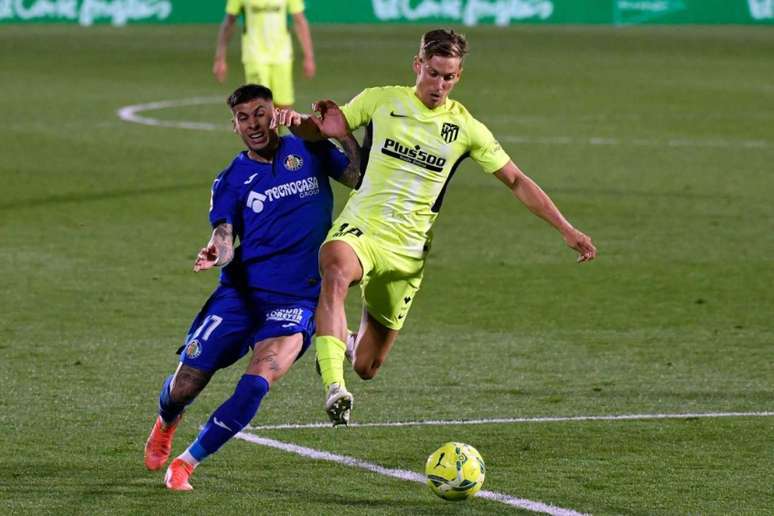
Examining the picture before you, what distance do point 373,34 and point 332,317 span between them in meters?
40.9

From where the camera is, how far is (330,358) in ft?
25.8


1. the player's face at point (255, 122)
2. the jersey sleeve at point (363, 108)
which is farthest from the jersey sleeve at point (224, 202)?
the jersey sleeve at point (363, 108)

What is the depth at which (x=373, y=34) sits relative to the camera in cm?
4841

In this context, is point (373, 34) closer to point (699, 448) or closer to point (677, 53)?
point (677, 53)

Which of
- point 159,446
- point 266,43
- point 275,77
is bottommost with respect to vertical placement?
point 275,77

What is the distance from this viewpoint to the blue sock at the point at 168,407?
800 cm

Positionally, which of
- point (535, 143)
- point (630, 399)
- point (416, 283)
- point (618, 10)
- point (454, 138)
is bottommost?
point (618, 10)

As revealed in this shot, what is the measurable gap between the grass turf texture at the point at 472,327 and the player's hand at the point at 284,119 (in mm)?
1535

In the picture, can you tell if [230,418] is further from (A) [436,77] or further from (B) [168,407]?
(A) [436,77]

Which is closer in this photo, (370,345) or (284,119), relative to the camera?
(284,119)

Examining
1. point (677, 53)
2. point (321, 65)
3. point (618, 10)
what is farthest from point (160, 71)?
point (618, 10)

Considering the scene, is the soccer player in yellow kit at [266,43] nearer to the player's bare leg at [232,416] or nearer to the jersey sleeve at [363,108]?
the jersey sleeve at [363,108]

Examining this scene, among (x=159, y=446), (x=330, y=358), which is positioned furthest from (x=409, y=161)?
(x=159, y=446)

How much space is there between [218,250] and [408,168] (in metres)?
1.29
